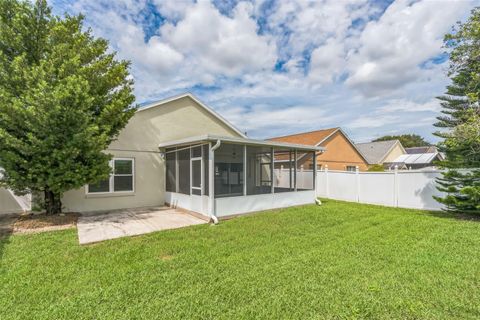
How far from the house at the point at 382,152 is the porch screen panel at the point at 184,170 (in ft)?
76.3

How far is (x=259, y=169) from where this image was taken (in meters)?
12.4

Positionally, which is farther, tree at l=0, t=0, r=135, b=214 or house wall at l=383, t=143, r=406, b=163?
house wall at l=383, t=143, r=406, b=163

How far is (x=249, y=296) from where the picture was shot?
10.8 feet

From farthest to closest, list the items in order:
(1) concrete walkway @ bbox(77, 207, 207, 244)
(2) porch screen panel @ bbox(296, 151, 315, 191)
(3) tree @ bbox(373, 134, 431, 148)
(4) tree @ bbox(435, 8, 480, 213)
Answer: (3) tree @ bbox(373, 134, 431, 148) < (2) porch screen panel @ bbox(296, 151, 315, 191) < (4) tree @ bbox(435, 8, 480, 213) < (1) concrete walkway @ bbox(77, 207, 207, 244)

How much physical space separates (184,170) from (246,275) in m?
6.27

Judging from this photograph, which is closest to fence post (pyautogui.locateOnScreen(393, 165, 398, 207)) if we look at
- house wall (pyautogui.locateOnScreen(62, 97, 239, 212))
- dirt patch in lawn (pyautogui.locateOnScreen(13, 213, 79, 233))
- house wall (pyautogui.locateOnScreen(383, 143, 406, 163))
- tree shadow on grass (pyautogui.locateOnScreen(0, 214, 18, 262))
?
house wall (pyautogui.locateOnScreen(62, 97, 239, 212))

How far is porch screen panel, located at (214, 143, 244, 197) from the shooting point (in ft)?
30.6

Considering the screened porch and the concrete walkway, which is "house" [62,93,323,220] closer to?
the screened porch

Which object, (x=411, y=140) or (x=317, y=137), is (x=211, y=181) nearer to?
(x=317, y=137)

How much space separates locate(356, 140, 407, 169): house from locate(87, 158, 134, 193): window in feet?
80.9

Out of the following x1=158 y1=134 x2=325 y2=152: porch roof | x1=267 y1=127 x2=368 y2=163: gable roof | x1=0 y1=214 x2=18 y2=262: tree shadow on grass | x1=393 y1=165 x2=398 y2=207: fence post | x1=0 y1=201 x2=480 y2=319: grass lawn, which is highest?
x1=267 y1=127 x2=368 y2=163: gable roof

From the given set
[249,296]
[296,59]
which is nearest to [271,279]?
[249,296]

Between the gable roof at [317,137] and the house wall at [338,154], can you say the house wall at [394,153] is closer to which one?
the house wall at [338,154]

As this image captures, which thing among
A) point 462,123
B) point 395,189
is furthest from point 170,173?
point 462,123
